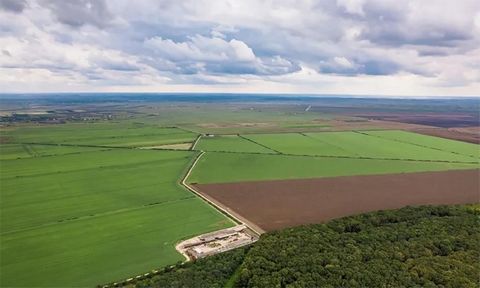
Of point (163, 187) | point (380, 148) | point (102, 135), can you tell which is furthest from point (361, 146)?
point (102, 135)

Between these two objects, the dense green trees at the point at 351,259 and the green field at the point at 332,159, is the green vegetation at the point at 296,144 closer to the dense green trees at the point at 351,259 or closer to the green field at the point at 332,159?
the green field at the point at 332,159

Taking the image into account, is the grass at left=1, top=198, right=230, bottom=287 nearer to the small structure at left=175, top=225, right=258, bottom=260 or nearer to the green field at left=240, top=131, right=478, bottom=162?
the small structure at left=175, top=225, right=258, bottom=260

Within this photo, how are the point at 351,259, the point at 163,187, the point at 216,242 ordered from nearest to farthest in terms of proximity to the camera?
the point at 351,259 < the point at 216,242 < the point at 163,187

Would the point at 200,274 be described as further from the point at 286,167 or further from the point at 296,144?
the point at 296,144

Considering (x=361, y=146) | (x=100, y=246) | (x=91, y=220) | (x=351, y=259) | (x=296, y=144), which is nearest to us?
(x=351, y=259)

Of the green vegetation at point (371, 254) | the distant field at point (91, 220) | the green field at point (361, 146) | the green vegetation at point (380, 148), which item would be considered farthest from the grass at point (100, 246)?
the green vegetation at point (380, 148)

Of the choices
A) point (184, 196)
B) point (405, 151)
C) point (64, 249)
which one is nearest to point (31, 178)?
point (184, 196)

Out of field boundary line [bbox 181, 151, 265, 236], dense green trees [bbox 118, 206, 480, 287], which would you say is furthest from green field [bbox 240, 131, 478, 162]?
dense green trees [bbox 118, 206, 480, 287]

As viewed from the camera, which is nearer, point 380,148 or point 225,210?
point 225,210
